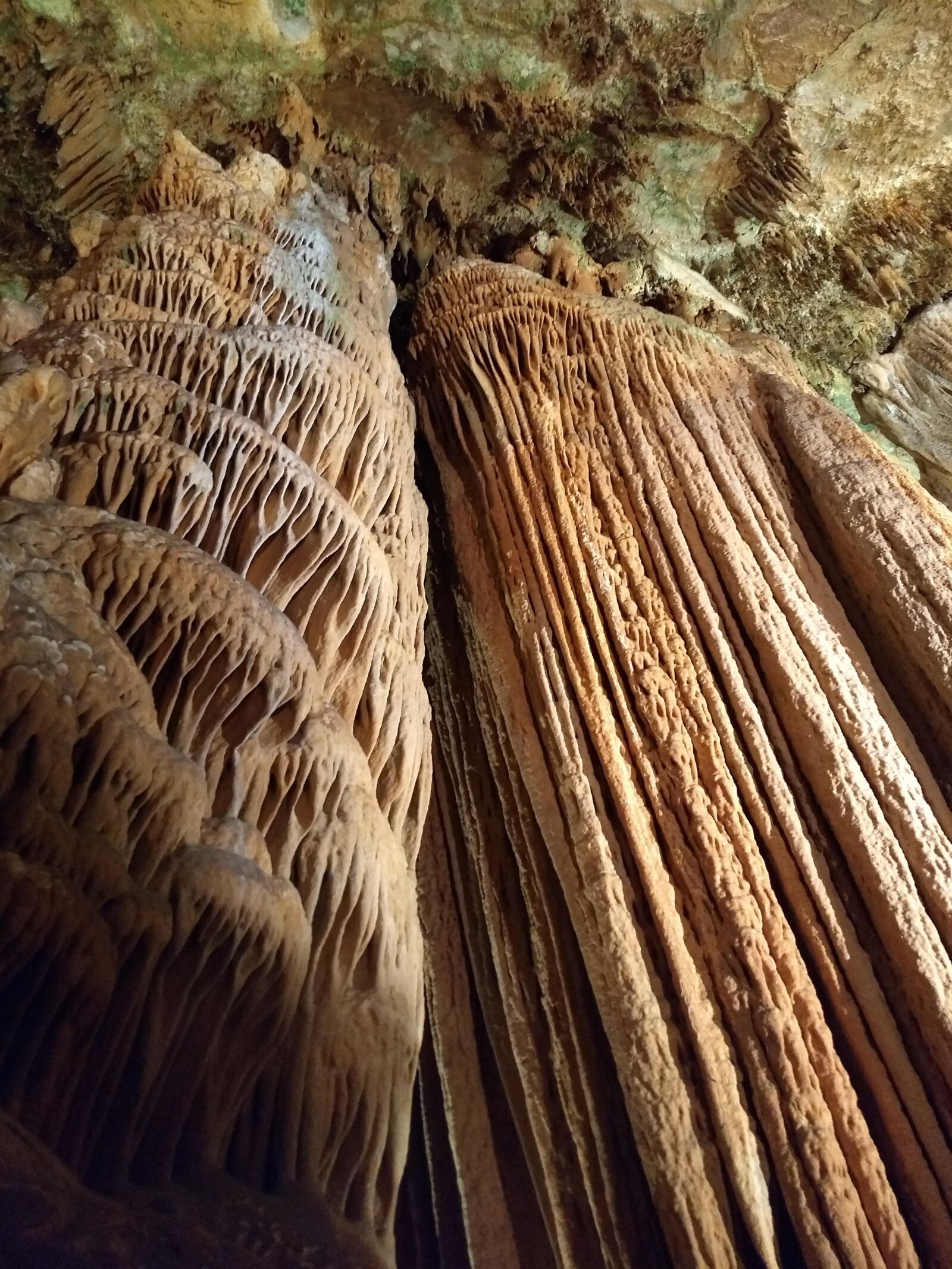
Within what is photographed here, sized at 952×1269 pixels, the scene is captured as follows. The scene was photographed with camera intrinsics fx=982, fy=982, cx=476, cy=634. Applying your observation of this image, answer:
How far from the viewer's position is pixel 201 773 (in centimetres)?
173

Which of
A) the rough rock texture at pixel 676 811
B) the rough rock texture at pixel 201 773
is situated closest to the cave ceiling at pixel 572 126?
the rough rock texture at pixel 676 811

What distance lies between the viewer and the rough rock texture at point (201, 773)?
4.75ft

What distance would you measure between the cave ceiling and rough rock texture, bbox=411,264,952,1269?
3.17ft

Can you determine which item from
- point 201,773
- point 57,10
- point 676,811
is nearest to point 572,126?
point 57,10

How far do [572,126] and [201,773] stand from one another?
13.6 ft

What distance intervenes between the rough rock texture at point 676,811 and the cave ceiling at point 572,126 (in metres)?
0.96

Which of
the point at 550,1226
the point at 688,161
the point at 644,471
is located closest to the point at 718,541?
the point at 644,471

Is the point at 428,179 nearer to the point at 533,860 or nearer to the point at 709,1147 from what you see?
the point at 533,860

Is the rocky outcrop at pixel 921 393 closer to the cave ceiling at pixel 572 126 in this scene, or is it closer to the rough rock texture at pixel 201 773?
the cave ceiling at pixel 572 126

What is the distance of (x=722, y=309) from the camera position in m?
4.97

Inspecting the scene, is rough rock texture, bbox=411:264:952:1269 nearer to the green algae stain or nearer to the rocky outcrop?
the rocky outcrop

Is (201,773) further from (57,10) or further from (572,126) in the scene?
(572,126)

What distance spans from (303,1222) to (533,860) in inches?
A: 56.9

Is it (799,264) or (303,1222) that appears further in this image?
(799,264)
